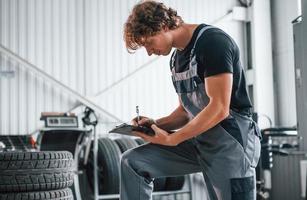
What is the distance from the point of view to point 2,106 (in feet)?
19.9

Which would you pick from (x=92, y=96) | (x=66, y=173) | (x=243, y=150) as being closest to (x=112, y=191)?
(x=92, y=96)

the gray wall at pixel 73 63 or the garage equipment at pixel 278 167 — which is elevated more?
the gray wall at pixel 73 63

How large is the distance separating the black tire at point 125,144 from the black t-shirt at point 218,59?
3377 millimetres

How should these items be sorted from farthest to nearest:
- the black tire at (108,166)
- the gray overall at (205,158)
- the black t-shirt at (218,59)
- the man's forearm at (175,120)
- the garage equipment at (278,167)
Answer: the garage equipment at (278,167), the black tire at (108,166), the man's forearm at (175,120), the gray overall at (205,158), the black t-shirt at (218,59)

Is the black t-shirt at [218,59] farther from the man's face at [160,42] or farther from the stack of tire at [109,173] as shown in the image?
the stack of tire at [109,173]

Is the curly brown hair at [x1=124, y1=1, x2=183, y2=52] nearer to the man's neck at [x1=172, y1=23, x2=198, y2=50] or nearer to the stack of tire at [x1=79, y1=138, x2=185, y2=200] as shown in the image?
the man's neck at [x1=172, y1=23, x2=198, y2=50]

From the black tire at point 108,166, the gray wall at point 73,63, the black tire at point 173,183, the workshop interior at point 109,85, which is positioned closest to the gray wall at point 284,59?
the workshop interior at point 109,85

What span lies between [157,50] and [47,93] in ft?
14.0

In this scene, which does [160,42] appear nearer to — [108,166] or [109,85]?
[108,166]

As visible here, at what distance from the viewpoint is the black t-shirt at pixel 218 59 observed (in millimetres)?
2105

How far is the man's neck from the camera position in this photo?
2275 mm

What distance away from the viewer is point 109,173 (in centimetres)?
538

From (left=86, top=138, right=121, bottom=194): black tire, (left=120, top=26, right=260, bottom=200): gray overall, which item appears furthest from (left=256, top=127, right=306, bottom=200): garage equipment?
(left=120, top=26, right=260, bottom=200): gray overall

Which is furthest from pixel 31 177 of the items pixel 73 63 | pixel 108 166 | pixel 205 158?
pixel 73 63
